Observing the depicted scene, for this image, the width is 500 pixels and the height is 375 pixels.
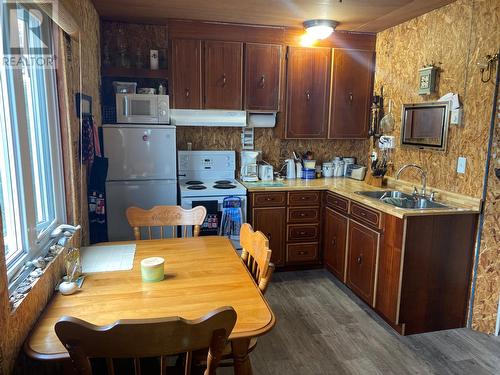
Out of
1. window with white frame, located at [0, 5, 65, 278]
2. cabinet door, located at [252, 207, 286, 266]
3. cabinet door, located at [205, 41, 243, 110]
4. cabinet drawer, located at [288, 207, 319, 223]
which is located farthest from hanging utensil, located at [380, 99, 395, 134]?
window with white frame, located at [0, 5, 65, 278]

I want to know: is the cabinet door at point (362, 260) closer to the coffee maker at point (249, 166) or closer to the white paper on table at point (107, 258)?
the coffee maker at point (249, 166)

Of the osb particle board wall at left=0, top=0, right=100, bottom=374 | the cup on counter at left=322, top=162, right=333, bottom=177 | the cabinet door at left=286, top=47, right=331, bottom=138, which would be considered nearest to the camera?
the osb particle board wall at left=0, top=0, right=100, bottom=374

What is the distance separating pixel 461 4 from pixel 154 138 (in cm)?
263

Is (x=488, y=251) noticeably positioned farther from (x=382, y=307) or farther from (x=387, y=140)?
(x=387, y=140)

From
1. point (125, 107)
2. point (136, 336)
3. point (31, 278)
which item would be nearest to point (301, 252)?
point (125, 107)

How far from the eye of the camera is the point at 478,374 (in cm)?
224

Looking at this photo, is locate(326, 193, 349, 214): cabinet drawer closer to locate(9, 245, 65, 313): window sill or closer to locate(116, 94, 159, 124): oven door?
locate(116, 94, 159, 124): oven door

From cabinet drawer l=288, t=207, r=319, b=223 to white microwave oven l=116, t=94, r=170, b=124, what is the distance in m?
1.43

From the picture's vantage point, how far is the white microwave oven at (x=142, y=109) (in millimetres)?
3340

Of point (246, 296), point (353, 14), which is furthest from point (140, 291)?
point (353, 14)

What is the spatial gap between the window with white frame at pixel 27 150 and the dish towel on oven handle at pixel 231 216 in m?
1.48

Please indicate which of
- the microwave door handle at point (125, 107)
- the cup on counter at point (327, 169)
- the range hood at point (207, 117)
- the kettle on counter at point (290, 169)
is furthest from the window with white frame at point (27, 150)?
the cup on counter at point (327, 169)

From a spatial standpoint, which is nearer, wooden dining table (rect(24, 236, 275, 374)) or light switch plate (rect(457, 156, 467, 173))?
wooden dining table (rect(24, 236, 275, 374))

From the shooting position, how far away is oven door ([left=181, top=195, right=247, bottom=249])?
3.29m
